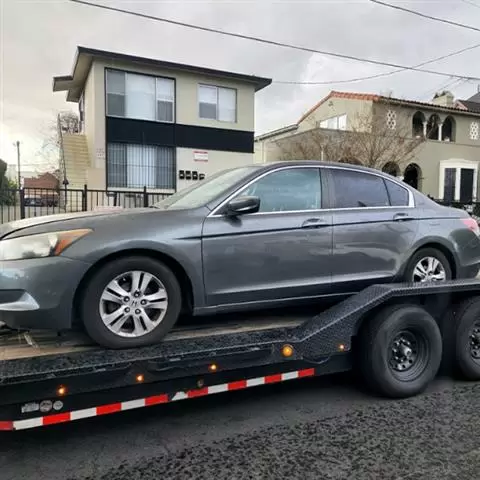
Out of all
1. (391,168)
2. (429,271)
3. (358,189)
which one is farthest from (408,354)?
(391,168)

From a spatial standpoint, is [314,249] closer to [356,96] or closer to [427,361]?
[427,361]

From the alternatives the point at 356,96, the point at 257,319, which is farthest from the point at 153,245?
the point at 356,96

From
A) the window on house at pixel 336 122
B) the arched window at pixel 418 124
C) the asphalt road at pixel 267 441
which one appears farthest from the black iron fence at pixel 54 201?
the arched window at pixel 418 124

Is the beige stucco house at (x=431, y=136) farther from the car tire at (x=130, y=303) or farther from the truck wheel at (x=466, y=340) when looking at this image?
the car tire at (x=130, y=303)

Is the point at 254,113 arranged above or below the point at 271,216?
above

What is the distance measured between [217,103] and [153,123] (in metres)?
2.98

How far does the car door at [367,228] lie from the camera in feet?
14.9

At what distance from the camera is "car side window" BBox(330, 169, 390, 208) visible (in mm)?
4672

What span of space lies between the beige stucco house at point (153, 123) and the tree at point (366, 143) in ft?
8.30

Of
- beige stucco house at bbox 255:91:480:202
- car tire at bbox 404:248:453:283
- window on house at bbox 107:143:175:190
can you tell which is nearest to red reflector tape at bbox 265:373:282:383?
car tire at bbox 404:248:453:283

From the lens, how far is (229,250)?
13.0ft

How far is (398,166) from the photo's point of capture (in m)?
22.8

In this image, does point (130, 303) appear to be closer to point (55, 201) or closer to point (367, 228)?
point (367, 228)

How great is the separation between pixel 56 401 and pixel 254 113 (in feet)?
64.3
